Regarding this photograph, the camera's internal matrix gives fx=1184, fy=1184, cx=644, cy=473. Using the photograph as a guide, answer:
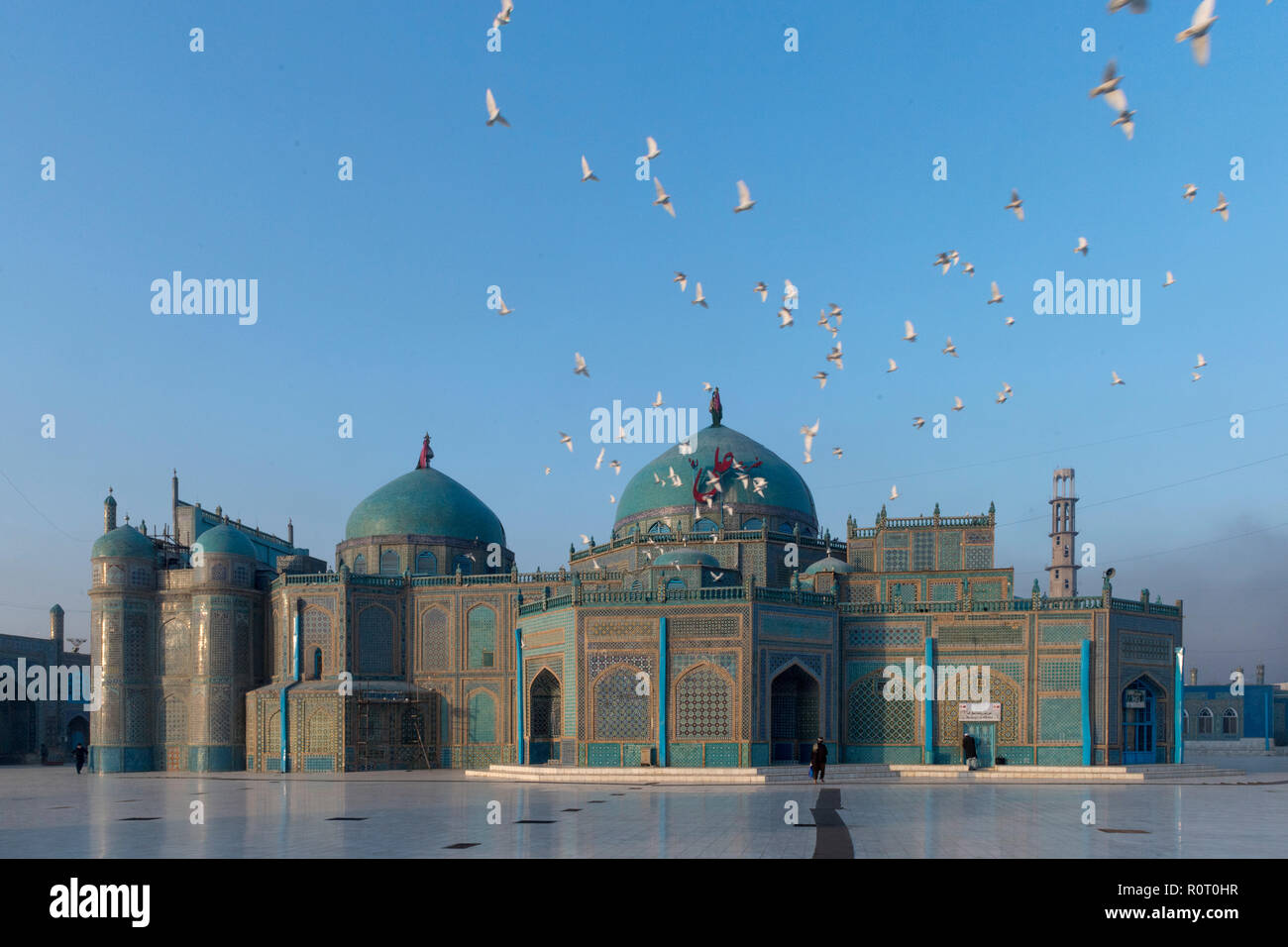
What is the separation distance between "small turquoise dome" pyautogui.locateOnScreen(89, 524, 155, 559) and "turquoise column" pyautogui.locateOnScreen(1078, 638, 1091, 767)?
37162 millimetres

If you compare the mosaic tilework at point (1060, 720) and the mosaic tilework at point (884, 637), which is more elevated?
the mosaic tilework at point (884, 637)

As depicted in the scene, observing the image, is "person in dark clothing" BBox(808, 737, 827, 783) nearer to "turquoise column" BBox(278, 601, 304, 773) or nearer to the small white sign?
the small white sign

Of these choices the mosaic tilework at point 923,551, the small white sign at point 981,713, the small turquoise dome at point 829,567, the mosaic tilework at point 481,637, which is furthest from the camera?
the mosaic tilework at point 481,637

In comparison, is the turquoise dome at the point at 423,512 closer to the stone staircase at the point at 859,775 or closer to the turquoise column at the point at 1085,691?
the stone staircase at the point at 859,775

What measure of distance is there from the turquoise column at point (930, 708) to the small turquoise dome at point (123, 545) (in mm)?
32223

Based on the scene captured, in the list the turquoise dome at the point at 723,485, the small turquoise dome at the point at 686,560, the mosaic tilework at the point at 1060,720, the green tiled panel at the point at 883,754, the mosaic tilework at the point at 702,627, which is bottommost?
the green tiled panel at the point at 883,754

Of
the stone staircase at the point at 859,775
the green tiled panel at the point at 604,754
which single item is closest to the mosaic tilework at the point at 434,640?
the stone staircase at the point at 859,775

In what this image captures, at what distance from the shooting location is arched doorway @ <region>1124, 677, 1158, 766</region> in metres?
40.5

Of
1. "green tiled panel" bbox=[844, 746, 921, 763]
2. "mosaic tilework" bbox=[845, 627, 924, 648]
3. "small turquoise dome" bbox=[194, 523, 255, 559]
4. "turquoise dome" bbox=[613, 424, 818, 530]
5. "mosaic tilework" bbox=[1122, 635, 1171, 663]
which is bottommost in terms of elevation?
"green tiled panel" bbox=[844, 746, 921, 763]

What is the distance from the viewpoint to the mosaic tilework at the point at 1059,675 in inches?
1565

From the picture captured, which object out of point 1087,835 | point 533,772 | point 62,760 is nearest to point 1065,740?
point 533,772

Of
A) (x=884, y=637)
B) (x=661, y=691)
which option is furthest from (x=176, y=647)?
(x=884, y=637)

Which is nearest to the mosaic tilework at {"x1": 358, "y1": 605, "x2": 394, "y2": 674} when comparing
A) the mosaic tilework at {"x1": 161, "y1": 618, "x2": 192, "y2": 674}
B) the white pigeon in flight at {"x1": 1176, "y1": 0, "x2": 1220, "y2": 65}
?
the mosaic tilework at {"x1": 161, "y1": 618, "x2": 192, "y2": 674}

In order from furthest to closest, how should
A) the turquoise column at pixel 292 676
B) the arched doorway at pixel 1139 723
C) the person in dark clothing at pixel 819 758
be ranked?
the turquoise column at pixel 292 676 → the arched doorway at pixel 1139 723 → the person in dark clothing at pixel 819 758
